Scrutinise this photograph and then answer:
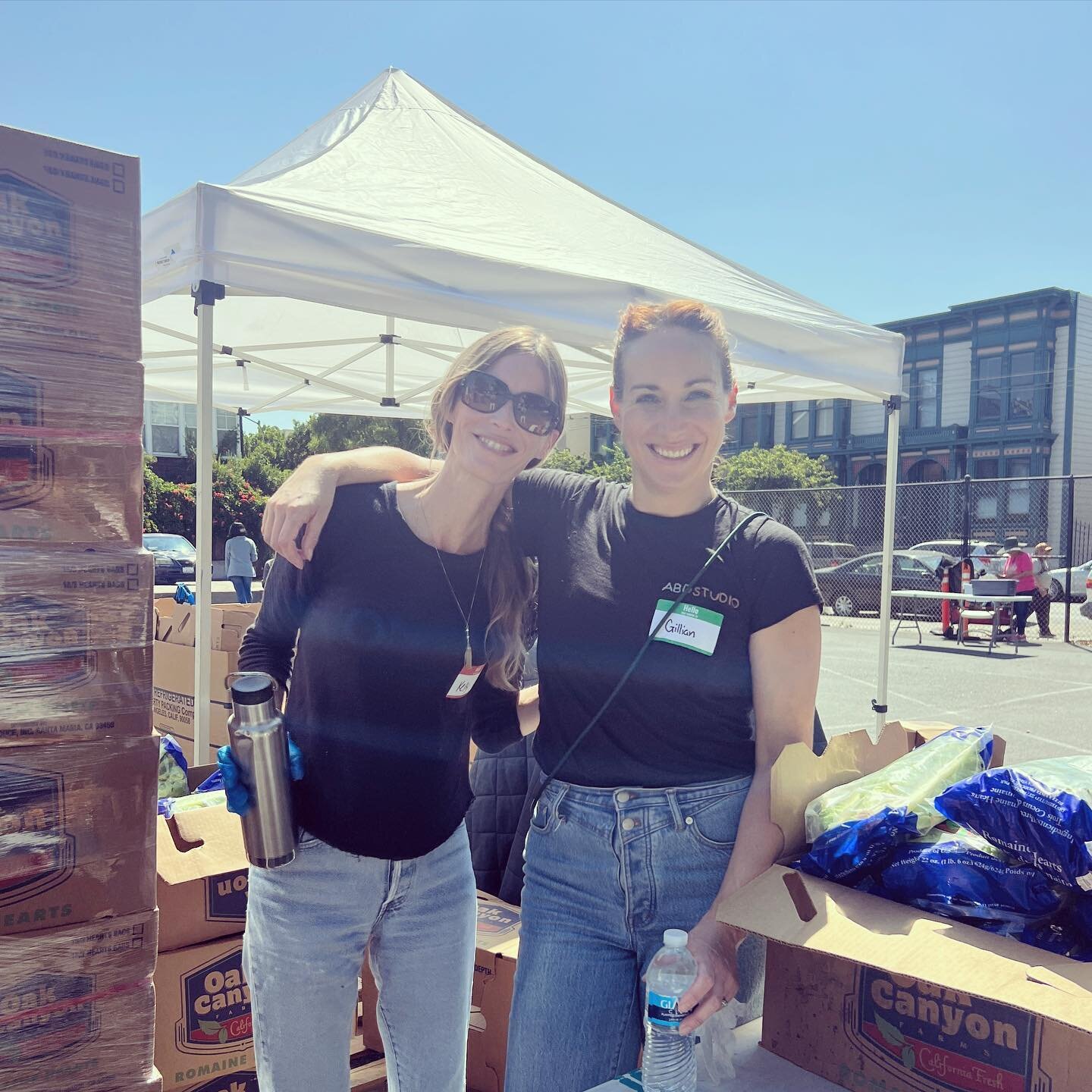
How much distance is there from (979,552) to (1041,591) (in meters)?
4.76

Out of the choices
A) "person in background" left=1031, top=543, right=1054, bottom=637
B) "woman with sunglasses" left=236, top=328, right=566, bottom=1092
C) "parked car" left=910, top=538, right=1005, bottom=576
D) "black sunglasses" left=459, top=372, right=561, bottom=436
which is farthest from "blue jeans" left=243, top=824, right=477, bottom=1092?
"parked car" left=910, top=538, right=1005, bottom=576

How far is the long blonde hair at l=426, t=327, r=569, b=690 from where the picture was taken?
177cm

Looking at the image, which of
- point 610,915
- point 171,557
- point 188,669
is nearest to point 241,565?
point 171,557

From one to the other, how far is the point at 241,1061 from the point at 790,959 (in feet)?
5.57

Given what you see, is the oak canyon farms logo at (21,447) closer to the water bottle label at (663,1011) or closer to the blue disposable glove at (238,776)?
the blue disposable glove at (238,776)

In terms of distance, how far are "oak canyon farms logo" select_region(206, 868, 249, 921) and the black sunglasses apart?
1.52 meters

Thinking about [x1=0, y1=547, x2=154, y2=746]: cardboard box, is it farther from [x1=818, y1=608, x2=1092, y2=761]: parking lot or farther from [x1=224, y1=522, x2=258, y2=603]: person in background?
[x1=224, y1=522, x2=258, y2=603]: person in background

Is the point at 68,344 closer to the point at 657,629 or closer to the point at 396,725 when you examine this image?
the point at 396,725

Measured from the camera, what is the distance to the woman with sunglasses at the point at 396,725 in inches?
61.8

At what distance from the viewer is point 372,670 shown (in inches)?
63.6

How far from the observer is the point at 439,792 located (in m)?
1.68

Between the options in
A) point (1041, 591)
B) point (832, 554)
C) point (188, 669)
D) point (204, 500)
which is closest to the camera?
point (204, 500)

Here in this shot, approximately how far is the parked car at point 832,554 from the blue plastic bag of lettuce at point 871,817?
16999 millimetres

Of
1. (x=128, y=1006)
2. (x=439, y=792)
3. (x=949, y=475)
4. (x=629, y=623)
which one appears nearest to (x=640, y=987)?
(x=439, y=792)
